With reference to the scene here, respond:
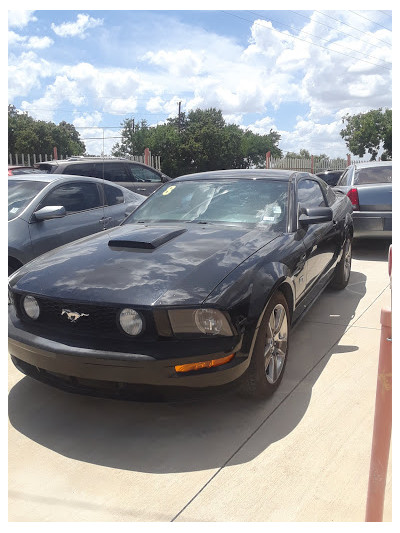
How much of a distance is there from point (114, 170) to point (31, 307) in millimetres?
6837

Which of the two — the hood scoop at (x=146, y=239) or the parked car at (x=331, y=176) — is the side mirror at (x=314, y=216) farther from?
the parked car at (x=331, y=176)

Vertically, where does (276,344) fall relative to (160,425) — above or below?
above

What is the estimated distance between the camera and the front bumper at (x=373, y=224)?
775 cm

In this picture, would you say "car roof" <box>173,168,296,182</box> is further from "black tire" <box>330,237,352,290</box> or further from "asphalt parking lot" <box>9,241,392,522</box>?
"asphalt parking lot" <box>9,241,392,522</box>

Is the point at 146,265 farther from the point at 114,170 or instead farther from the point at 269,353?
the point at 114,170

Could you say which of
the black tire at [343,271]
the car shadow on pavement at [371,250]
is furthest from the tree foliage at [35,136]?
the black tire at [343,271]

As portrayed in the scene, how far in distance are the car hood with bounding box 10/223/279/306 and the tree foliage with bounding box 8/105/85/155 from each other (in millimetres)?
50345

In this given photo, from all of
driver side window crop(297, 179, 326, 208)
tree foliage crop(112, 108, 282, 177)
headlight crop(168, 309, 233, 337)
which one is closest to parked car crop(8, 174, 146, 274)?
driver side window crop(297, 179, 326, 208)

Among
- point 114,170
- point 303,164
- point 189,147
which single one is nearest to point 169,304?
point 114,170

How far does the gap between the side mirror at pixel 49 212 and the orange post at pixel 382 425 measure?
165 inches

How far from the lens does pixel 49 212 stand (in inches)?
212

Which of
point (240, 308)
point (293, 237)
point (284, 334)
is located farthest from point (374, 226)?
point (240, 308)

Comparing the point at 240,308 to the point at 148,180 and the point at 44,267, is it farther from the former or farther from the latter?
the point at 148,180

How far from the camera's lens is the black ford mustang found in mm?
2762
